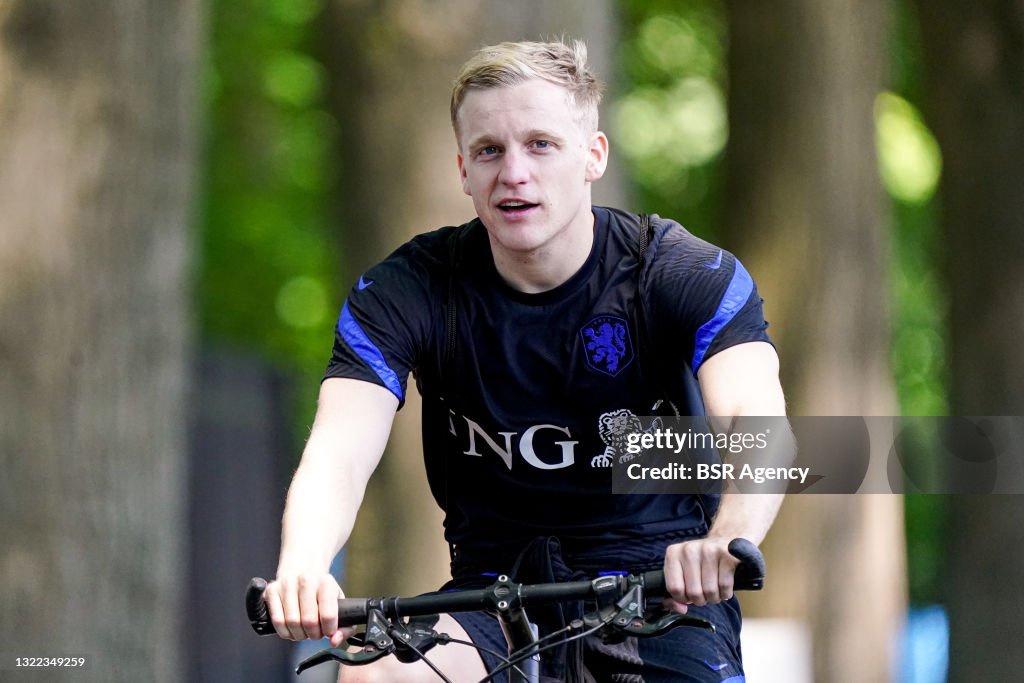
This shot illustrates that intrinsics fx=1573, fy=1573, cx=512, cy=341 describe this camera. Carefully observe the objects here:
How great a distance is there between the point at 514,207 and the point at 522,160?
4.7 inches

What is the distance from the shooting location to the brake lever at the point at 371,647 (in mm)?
3135

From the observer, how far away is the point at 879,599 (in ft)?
32.8

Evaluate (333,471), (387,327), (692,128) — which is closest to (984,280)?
(387,327)

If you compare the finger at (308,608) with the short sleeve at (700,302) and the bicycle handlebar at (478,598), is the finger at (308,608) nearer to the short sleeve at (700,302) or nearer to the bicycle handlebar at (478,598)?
the bicycle handlebar at (478,598)

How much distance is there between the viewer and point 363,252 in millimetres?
8078

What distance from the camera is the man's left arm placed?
297 cm

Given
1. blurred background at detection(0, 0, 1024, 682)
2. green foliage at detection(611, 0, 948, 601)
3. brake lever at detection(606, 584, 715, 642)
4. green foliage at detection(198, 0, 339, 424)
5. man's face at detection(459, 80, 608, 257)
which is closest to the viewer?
brake lever at detection(606, 584, 715, 642)

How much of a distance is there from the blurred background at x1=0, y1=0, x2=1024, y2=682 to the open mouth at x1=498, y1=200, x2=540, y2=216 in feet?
8.28

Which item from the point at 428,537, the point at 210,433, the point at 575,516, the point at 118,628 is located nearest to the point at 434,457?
the point at 575,516

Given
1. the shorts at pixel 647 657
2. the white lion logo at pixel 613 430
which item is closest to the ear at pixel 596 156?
the white lion logo at pixel 613 430

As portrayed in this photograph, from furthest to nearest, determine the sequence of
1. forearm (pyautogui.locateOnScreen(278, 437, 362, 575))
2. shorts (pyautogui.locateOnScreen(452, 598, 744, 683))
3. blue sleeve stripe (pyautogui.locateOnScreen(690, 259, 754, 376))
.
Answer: blue sleeve stripe (pyautogui.locateOnScreen(690, 259, 754, 376)) < shorts (pyautogui.locateOnScreen(452, 598, 744, 683)) < forearm (pyautogui.locateOnScreen(278, 437, 362, 575))

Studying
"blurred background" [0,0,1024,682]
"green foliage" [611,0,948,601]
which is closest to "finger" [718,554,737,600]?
"blurred background" [0,0,1024,682]

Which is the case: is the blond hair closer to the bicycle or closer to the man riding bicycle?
the man riding bicycle

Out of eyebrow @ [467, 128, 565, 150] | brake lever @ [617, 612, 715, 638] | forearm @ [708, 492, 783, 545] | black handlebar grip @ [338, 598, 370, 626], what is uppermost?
eyebrow @ [467, 128, 565, 150]
